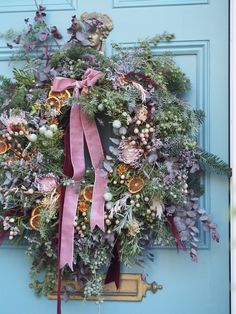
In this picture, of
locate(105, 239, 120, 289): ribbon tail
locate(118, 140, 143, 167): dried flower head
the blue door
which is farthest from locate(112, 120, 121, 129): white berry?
locate(105, 239, 120, 289): ribbon tail

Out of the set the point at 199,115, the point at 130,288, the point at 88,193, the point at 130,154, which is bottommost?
the point at 130,288

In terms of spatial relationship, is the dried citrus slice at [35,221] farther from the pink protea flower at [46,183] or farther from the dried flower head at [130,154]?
the dried flower head at [130,154]

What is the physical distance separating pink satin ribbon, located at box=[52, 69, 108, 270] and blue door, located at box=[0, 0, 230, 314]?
225 mm

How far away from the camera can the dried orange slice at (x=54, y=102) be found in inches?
53.6

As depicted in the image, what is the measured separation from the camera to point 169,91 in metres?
1.41

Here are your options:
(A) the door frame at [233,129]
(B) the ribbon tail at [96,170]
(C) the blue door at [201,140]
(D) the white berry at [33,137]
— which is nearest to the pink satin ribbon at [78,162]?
(B) the ribbon tail at [96,170]

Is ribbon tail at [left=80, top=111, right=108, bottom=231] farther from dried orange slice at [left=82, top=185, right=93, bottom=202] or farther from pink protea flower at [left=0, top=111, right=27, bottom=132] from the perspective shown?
pink protea flower at [left=0, top=111, right=27, bottom=132]

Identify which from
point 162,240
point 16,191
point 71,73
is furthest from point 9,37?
point 162,240

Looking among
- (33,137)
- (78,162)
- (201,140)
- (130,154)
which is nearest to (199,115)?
(201,140)

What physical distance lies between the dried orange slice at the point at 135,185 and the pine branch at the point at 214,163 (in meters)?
0.19

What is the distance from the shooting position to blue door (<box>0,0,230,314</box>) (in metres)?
1.44

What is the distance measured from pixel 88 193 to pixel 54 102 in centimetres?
27

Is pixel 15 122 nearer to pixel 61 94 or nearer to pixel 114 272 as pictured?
pixel 61 94

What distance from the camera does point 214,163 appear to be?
1376 mm
